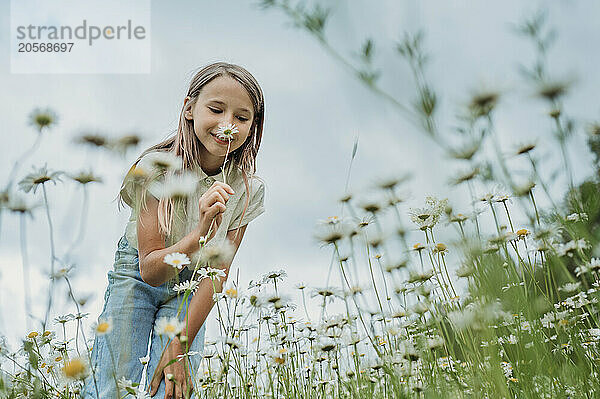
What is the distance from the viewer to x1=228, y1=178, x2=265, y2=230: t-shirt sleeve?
2004mm

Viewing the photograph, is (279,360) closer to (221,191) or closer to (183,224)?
(221,191)

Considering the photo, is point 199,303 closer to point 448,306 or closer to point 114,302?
point 114,302

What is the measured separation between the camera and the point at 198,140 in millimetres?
1951

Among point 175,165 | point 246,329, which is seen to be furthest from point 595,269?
point 175,165

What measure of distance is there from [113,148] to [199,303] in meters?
0.83

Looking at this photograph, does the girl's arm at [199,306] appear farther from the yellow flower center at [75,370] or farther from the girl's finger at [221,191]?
the yellow flower center at [75,370]

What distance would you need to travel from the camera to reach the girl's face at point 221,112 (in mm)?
1815

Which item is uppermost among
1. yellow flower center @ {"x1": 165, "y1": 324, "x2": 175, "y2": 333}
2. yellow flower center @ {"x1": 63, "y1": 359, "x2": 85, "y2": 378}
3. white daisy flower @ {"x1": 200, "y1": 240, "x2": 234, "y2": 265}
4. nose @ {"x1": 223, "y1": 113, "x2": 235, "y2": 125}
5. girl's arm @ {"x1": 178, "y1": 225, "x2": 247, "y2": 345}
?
nose @ {"x1": 223, "y1": 113, "x2": 235, "y2": 125}

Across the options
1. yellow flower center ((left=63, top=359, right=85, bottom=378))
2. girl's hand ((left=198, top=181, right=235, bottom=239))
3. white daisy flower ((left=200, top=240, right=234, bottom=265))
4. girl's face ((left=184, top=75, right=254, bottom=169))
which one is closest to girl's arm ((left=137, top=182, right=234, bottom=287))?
girl's hand ((left=198, top=181, right=235, bottom=239))

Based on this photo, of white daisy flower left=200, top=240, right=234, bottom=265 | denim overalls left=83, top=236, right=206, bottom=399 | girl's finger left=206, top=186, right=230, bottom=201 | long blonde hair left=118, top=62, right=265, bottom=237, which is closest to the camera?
white daisy flower left=200, top=240, right=234, bottom=265

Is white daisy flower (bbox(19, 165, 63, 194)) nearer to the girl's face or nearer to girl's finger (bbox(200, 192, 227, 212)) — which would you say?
girl's finger (bbox(200, 192, 227, 212))

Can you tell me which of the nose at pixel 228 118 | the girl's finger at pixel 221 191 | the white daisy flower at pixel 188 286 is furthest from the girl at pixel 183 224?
the girl's finger at pixel 221 191

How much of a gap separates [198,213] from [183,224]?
63 mm

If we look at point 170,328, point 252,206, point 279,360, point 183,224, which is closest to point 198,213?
point 183,224
